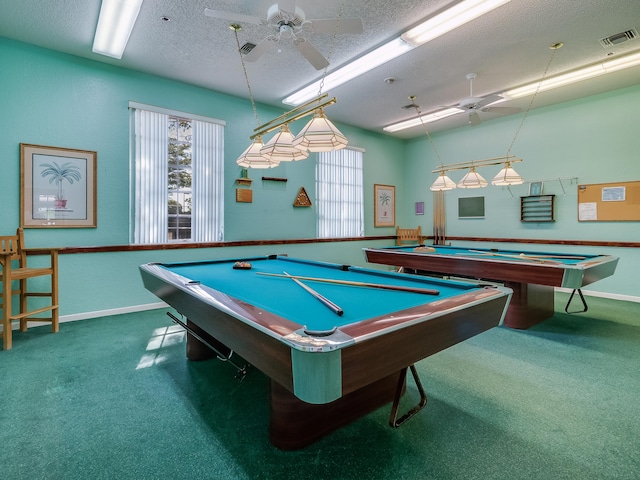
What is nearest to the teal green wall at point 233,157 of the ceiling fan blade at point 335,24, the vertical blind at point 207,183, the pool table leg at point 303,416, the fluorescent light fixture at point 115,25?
the vertical blind at point 207,183

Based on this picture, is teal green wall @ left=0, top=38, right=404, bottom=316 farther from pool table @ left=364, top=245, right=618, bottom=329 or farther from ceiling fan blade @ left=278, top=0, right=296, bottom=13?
ceiling fan blade @ left=278, top=0, right=296, bottom=13

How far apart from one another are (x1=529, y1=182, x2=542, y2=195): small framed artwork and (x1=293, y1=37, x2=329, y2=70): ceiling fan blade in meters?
4.59

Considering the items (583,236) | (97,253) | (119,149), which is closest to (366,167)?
(583,236)

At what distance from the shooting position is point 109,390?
2178 millimetres

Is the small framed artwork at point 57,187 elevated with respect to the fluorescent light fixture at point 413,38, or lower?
lower

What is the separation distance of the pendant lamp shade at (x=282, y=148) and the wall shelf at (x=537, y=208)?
4718 mm

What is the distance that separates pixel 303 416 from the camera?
5.26 ft

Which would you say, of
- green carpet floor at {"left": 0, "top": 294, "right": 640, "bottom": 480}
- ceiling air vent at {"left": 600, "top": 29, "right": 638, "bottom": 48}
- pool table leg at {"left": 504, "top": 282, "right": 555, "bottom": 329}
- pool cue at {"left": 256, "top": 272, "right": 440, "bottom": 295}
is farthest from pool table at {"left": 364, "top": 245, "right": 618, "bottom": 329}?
ceiling air vent at {"left": 600, "top": 29, "right": 638, "bottom": 48}

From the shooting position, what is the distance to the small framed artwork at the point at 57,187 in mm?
3496

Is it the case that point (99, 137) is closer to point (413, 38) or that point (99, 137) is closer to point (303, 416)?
point (413, 38)

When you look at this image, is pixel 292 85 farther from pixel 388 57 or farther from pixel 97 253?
pixel 97 253

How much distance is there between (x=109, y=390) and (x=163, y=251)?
2.41 metres

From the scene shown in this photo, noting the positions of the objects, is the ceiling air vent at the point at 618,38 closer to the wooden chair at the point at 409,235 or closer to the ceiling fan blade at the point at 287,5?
the ceiling fan blade at the point at 287,5

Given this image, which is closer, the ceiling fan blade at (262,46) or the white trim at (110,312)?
the ceiling fan blade at (262,46)
